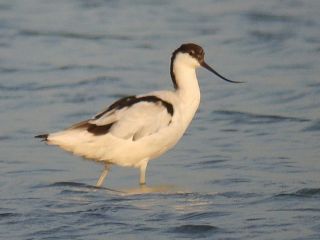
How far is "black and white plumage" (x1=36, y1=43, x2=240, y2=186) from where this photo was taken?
995cm

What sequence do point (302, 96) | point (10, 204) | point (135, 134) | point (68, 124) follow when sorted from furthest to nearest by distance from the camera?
point (302, 96) → point (68, 124) → point (135, 134) → point (10, 204)

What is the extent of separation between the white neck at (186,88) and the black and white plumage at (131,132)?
1 cm

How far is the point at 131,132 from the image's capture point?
1008cm

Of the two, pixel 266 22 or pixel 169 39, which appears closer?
pixel 169 39

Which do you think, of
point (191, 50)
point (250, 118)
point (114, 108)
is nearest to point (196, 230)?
point (114, 108)

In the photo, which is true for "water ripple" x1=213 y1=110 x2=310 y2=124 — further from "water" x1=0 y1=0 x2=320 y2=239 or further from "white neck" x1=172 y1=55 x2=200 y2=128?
"white neck" x1=172 y1=55 x2=200 y2=128

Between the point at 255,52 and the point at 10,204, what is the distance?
21.2ft

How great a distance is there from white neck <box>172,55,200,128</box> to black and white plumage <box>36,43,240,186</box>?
1 cm

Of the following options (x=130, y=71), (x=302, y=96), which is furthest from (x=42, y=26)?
(x=302, y=96)

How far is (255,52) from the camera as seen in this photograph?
14953mm

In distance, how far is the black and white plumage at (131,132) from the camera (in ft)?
32.7

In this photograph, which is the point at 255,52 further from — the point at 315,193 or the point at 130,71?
the point at 315,193

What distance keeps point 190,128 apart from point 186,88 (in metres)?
1.26

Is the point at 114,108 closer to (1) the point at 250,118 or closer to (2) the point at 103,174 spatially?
(2) the point at 103,174
